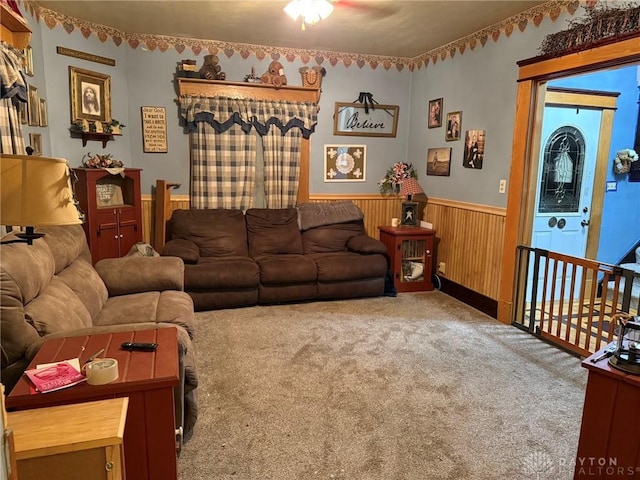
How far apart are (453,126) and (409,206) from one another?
3.18ft

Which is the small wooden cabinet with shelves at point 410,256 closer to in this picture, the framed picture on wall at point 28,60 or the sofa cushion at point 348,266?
the sofa cushion at point 348,266

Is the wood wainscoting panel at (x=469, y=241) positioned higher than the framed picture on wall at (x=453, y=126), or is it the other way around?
the framed picture on wall at (x=453, y=126)

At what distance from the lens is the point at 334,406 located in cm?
254

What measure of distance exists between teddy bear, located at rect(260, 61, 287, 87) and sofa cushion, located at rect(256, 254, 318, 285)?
77.3 inches

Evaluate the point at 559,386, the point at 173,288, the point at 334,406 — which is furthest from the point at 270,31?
the point at 559,386

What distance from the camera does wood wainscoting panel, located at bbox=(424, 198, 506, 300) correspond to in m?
4.05

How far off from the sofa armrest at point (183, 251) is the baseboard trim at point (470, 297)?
8.51 feet

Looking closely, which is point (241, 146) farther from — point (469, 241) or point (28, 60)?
point (469, 241)

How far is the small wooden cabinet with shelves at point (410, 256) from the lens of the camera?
4.74 meters

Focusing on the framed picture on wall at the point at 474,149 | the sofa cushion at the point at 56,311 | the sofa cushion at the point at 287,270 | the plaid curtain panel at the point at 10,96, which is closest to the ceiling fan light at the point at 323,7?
the plaid curtain panel at the point at 10,96

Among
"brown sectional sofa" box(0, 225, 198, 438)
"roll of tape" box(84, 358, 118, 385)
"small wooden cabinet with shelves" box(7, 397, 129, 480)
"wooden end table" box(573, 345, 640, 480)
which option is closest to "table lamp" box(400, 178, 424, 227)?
"brown sectional sofa" box(0, 225, 198, 438)

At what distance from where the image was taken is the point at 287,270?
165 inches

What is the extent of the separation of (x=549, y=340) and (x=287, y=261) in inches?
91.4

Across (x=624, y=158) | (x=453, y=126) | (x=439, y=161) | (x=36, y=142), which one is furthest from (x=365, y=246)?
(x=36, y=142)
